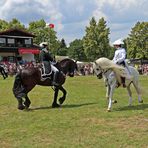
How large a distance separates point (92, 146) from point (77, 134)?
1.40m

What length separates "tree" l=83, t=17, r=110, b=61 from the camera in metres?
82.2

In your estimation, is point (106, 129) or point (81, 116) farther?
point (81, 116)

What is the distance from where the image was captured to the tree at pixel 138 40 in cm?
8781

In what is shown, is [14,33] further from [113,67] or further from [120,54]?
[113,67]

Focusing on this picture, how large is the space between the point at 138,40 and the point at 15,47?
28.8 meters

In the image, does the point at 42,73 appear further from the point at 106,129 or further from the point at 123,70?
the point at 106,129

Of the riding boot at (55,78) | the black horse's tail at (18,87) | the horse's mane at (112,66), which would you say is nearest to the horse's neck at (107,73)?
the horse's mane at (112,66)

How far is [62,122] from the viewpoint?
1171cm

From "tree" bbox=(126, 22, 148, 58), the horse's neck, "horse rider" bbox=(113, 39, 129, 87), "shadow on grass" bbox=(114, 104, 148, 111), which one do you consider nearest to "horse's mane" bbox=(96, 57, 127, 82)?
the horse's neck

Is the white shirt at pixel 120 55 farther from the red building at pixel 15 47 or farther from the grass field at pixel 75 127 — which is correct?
the red building at pixel 15 47

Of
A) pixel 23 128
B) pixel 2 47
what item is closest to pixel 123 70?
pixel 23 128

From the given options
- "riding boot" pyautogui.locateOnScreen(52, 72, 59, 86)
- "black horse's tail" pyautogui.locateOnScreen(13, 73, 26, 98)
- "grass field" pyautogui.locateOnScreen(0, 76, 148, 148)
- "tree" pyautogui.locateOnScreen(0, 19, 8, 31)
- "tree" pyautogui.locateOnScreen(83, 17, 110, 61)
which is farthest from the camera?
"tree" pyautogui.locateOnScreen(0, 19, 8, 31)

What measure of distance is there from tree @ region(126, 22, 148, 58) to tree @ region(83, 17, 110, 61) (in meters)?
8.39

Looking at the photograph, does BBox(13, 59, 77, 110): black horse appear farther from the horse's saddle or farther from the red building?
the red building
